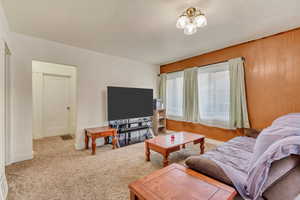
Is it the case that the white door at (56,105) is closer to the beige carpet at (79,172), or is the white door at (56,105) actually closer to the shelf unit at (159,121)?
the beige carpet at (79,172)

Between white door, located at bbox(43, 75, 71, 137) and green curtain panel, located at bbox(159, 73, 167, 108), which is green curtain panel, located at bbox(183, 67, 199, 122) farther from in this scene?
white door, located at bbox(43, 75, 71, 137)

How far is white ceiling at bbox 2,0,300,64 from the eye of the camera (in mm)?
1730

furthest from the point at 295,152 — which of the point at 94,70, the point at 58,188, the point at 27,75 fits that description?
the point at 27,75

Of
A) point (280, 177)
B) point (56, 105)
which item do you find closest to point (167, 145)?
point (280, 177)

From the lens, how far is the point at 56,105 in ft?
14.1

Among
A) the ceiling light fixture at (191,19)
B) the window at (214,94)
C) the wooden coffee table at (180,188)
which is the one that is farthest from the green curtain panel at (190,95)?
the wooden coffee table at (180,188)

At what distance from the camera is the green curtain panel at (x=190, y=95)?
3760mm

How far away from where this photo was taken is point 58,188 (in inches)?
69.7

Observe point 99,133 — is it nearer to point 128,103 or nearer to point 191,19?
point 128,103

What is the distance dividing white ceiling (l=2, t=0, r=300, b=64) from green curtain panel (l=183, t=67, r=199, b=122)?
0.91 metres

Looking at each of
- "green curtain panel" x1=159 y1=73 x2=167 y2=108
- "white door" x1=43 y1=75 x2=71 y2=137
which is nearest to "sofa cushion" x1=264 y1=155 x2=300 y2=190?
"green curtain panel" x1=159 y1=73 x2=167 y2=108

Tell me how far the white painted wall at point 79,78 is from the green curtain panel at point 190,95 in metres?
1.27

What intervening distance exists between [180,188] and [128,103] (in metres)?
2.81

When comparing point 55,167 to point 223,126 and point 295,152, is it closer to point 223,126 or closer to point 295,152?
point 295,152
